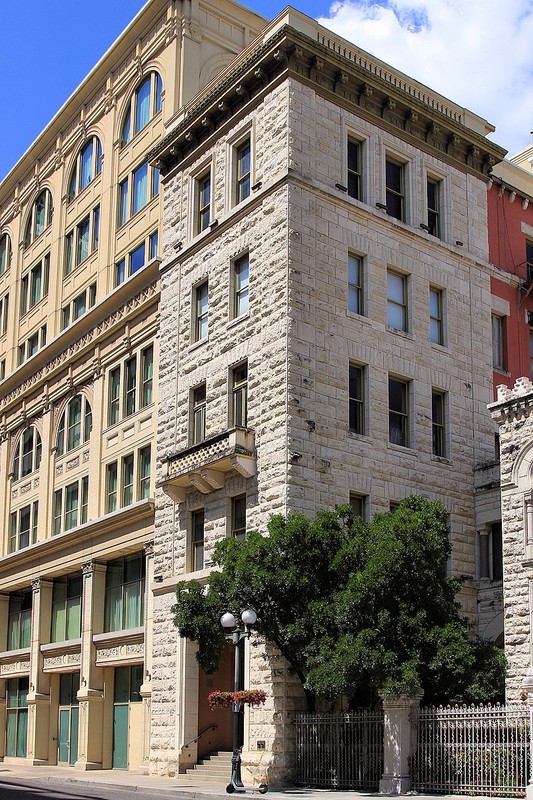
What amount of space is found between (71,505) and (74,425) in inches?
135

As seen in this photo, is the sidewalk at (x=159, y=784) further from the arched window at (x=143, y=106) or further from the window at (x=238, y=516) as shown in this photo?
the arched window at (x=143, y=106)

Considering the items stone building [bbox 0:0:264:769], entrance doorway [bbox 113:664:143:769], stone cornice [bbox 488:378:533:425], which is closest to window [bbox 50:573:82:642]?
stone building [bbox 0:0:264:769]

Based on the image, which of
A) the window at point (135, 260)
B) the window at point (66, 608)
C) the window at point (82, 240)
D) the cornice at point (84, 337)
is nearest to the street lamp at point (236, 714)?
the cornice at point (84, 337)

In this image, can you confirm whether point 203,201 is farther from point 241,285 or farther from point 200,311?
point 241,285

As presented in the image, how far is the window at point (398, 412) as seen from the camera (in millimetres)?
34188

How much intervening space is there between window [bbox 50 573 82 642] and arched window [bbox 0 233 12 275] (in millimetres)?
20330

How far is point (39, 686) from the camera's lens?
147 feet

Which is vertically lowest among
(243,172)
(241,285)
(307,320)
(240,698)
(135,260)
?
(240,698)

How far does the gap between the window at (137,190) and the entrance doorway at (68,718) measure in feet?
60.6

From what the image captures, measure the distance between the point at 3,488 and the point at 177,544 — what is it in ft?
70.3

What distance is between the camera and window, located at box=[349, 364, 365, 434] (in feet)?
108

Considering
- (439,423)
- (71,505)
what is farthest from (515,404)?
(71,505)

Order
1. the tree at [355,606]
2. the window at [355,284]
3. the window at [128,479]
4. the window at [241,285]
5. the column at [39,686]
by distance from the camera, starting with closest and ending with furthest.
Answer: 1. the tree at [355,606]
2. the window at [355,284]
3. the window at [241,285]
4. the window at [128,479]
5. the column at [39,686]

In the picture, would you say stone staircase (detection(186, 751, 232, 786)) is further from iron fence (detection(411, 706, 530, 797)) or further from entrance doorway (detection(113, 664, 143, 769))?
iron fence (detection(411, 706, 530, 797))
